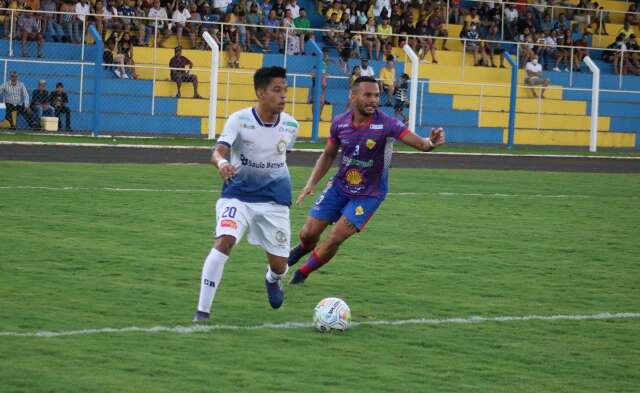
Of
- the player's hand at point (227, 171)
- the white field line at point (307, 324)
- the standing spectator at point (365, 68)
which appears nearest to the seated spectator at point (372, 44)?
the standing spectator at point (365, 68)

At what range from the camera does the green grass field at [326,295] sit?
7.18 m

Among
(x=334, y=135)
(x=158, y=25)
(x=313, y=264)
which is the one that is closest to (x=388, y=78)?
(x=158, y=25)

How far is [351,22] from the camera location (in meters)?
37.4

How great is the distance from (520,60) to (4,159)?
21896 millimetres

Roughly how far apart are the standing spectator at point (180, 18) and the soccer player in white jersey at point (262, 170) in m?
24.2

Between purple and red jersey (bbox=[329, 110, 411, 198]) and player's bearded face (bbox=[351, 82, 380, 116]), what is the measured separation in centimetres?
20

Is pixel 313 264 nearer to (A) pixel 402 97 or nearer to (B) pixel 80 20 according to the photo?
(B) pixel 80 20

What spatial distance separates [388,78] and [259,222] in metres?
26.5

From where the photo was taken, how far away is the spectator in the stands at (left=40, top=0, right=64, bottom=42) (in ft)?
103

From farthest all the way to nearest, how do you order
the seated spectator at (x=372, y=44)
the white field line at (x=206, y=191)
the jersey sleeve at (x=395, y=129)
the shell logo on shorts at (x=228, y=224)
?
the seated spectator at (x=372, y=44) < the white field line at (x=206, y=191) < the jersey sleeve at (x=395, y=129) < the shell logo on shorts at (x=228, y=224)

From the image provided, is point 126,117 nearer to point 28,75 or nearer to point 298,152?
point 28,75

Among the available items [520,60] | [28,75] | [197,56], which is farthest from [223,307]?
[520,60]

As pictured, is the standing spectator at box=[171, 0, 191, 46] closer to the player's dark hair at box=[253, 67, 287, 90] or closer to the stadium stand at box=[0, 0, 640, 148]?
the stadium stand at box=[0, 0, 640, 148]

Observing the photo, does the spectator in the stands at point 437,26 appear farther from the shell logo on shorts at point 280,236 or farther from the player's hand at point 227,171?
the player's hand at point 227,171
